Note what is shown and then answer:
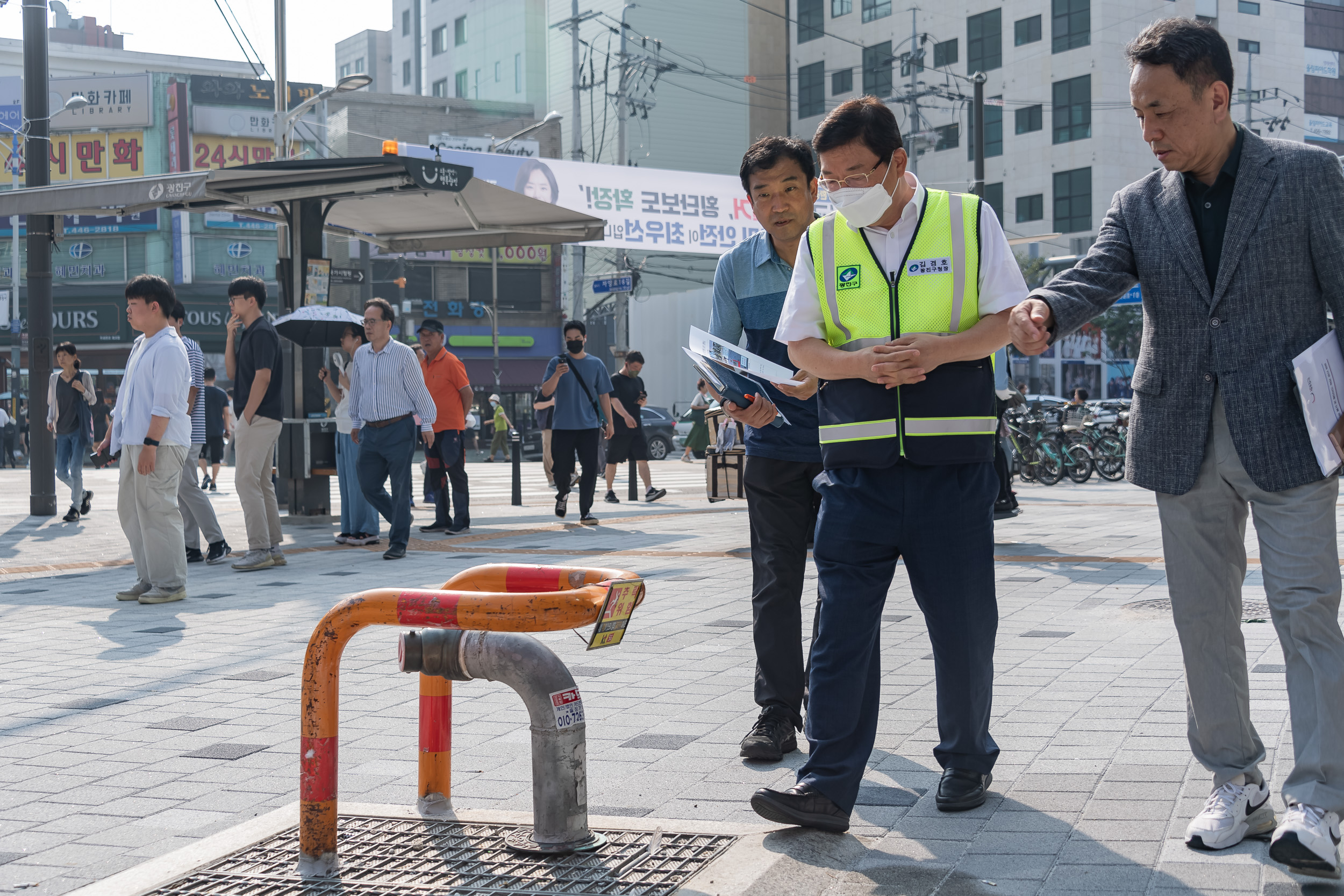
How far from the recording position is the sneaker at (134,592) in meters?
8.02

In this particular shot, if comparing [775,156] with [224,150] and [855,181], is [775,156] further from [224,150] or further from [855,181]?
[224,150]

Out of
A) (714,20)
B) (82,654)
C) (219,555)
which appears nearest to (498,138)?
(714,20)

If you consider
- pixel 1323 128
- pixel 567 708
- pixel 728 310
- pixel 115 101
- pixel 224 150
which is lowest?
pixel 567 708

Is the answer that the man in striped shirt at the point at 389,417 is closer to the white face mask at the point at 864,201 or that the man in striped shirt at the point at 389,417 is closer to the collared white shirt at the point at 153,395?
the collared white shirt at the point at 153,395

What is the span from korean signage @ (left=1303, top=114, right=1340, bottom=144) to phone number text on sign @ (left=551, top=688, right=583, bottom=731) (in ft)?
203

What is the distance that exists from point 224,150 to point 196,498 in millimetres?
40818

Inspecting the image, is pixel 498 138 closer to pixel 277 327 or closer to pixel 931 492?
pixel 277 327

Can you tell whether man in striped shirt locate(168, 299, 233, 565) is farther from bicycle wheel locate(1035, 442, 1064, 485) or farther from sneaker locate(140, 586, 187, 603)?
bicycle wheel locate(1035, 442, 1064, 485)

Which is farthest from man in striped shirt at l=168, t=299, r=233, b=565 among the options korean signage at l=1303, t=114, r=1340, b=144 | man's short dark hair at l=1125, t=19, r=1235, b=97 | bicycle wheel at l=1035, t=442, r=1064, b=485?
korean signage at l=1303, t=114, r=1340, b=144

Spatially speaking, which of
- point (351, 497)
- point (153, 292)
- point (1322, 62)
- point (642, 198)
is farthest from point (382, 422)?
point (1322, 62)

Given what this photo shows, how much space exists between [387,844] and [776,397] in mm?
1782

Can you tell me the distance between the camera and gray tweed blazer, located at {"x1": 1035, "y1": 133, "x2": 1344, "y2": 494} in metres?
3.07

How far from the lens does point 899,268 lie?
139 inches

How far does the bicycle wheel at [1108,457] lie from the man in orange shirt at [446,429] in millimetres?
11480
